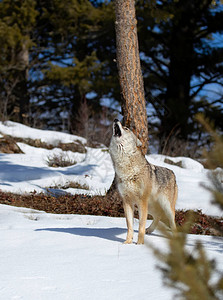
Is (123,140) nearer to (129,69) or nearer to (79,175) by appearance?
(129,69)

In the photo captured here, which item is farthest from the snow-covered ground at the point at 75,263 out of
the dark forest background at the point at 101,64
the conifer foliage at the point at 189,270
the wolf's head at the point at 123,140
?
the dark forest background at the point at 101,64

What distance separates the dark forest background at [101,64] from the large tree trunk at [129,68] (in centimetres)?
707

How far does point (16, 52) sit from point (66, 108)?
192 inches

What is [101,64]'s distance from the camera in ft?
64.8

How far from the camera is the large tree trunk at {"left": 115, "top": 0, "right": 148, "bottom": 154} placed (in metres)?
7.20

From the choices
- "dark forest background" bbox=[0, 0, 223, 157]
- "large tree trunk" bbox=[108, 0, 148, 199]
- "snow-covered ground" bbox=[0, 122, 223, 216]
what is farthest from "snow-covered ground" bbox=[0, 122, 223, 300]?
"dark forest background" bbox=[0, 0, 223, 157]

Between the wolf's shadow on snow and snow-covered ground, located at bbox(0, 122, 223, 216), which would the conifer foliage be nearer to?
the wolf's shadow on snow

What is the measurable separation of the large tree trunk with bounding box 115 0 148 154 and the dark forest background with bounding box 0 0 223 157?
7.07 m

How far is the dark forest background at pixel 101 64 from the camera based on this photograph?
16.7 metres

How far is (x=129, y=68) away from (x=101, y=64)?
12934 mm

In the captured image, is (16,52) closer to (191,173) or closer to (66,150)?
(66,150)

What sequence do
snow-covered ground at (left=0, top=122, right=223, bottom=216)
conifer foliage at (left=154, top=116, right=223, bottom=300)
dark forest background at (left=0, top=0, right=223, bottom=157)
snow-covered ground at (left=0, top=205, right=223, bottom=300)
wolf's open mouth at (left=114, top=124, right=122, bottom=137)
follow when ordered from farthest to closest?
dark forest background at (left=0, top=0, right=223, bottom=157) → snow-covered ground at (left=0, top=122, right=223, bottom=216) → wolf's open mouth at (left=114, top=124, right=122, bottom=137) → snow-covered ground at (left=0, top=205, right=223, bottom=300) → conifer foliage at (left=154, top=116, right=223, bottom=300)

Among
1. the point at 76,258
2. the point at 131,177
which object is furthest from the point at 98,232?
the point at 76,258

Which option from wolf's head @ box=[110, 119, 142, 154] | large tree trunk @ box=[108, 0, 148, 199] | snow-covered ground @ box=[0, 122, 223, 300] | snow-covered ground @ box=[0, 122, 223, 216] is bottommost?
snow-covered ground @ box=[0, 122, 223, 300]
